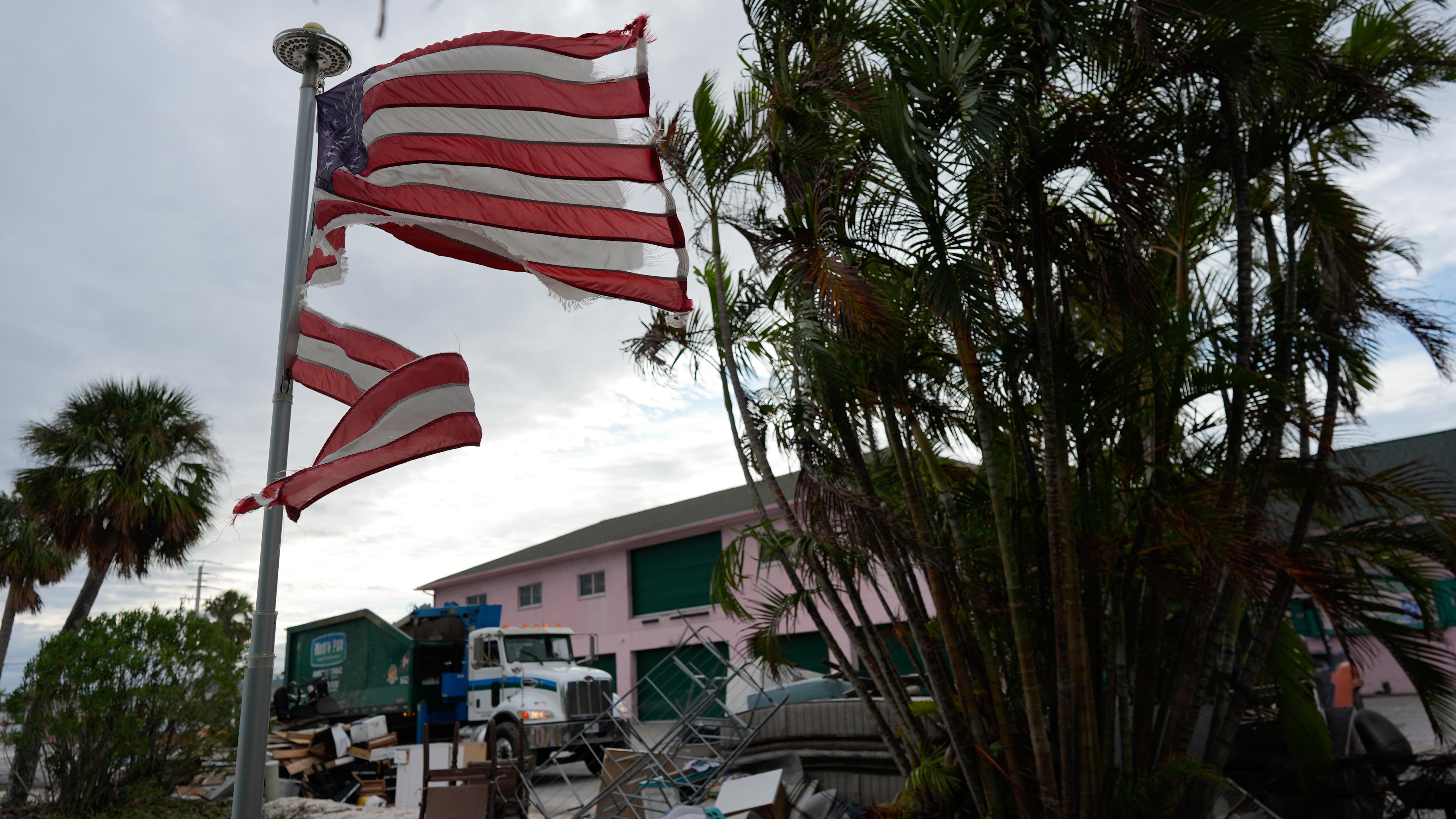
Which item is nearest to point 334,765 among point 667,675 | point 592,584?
point 667,675

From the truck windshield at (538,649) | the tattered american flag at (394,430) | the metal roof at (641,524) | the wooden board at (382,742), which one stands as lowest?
the wooden board at (382,742)

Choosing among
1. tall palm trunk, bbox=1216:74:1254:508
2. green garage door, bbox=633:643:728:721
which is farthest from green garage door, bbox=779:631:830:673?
tall palm trunk, bbox=1216:74:1254:508

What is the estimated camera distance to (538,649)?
17297 millimetres

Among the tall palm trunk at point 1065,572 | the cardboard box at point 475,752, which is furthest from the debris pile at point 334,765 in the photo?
the tall palm trunk at point 1065,572

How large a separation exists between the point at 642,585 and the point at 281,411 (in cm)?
2263

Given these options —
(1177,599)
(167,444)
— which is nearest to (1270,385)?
(1177,599)

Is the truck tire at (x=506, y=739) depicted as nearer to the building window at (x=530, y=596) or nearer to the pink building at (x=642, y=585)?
the pink building at (x=642, y=585)

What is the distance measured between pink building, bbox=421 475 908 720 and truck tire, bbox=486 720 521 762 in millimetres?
7093

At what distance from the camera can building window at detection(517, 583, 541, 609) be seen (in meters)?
30.5

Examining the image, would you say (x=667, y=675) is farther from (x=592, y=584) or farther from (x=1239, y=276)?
(x=1239, y=276)

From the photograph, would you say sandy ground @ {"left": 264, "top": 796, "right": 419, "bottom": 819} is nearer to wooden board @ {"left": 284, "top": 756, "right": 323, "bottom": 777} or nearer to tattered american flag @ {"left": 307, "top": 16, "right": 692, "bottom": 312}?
wooden board @ {"left": 284, "top": 756, "right": 323, "bottom": 777}

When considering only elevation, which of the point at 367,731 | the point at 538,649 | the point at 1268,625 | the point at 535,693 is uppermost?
the point at 538,649

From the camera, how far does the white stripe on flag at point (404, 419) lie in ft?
14.9

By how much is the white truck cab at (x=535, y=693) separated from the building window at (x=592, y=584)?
10330 mm
